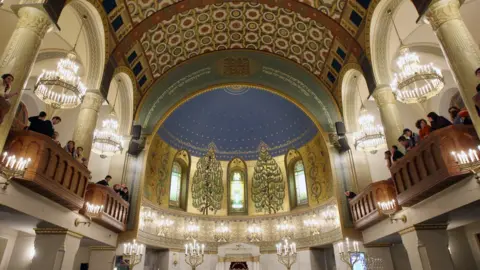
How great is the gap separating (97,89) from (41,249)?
5.60 m

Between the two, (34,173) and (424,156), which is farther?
(424,156)

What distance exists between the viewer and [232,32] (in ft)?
54.9

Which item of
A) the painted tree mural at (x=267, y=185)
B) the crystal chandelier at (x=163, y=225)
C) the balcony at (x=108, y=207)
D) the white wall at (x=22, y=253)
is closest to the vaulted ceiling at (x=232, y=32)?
the balcony at (x=108, y=207)

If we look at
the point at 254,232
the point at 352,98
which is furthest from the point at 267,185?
the point at 352,98

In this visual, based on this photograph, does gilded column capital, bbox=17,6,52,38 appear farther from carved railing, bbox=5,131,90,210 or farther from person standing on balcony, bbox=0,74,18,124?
carved railing, bbox=5,131,90,210

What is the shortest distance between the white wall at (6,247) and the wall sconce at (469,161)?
14948 mm

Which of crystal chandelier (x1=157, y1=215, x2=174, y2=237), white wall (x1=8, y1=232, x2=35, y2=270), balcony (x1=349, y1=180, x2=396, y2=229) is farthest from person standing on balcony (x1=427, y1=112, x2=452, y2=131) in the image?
white wall (x1=8, y1=232, x2=35, y2=270)

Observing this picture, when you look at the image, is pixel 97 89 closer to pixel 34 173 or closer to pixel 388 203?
pixel 34 173

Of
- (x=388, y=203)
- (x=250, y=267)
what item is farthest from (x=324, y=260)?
(x=388, y=203)

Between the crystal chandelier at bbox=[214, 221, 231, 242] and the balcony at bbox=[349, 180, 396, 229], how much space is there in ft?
27.7

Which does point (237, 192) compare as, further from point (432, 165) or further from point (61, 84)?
point (432, 165)

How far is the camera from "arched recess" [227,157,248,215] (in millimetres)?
21109

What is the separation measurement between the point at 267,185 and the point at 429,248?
12.6 metres

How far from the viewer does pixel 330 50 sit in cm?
1515
